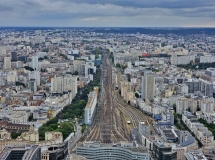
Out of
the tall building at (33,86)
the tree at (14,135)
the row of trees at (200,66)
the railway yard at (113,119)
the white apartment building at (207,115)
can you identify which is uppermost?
the row of trees at (200,66)

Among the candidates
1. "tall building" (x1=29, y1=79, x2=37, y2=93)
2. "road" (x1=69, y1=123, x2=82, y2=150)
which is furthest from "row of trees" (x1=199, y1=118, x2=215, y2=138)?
"tall building" (x1=29, y1=79, x2=37, y2=93)

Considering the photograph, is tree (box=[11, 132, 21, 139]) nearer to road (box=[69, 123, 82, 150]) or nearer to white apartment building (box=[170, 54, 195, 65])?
road (box=[69, 123, 82, 150])

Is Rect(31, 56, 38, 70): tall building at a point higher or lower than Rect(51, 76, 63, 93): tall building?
higher

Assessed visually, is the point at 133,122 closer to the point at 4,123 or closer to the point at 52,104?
the point at 52,104

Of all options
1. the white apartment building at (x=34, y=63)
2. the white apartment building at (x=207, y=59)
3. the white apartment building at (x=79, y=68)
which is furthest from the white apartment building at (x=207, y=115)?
the white apartment building at (x=207, y=59)

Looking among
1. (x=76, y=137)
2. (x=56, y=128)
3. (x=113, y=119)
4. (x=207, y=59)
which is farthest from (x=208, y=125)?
(x=207, y=59)

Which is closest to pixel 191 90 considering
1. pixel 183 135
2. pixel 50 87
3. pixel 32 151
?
pixel 50 87

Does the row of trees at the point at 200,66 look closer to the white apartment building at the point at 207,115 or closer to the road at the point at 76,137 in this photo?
the white apartment building at the point at 207,115

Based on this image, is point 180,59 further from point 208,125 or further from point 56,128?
point 56,128
